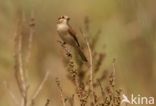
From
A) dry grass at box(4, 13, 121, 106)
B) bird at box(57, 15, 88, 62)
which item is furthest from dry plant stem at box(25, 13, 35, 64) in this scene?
bird at box(57, 15, 88, 62)

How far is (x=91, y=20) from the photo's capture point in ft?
7.54

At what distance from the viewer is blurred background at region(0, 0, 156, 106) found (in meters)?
2.25

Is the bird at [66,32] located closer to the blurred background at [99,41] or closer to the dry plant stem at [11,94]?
the blurred background at [99,41]

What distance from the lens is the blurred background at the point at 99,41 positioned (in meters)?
2.25

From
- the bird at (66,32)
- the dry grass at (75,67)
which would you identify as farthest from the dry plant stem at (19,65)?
the bird at (66,32)

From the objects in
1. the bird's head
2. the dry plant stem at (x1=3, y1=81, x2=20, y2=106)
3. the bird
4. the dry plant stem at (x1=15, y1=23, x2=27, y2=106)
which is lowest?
the dry plant stem at (x1=3, y1=81, x2=20, y2=106)

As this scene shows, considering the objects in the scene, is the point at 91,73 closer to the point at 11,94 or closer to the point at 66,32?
the point at 66,32

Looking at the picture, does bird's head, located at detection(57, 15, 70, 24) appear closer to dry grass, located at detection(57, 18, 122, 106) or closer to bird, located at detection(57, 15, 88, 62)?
bird, located at detection(57, 15, 88, 62)

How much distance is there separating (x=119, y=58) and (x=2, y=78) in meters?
0.53

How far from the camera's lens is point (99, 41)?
2.28 meters

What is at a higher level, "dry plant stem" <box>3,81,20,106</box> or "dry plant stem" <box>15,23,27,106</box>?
"dry plant stem" <box>15,23,27,106</box>

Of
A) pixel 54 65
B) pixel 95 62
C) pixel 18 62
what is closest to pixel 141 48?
pixel 95 62

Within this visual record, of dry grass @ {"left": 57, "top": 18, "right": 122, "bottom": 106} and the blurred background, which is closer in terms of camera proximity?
dry grass @ {"left": 57, "top": 18, "right": 122, "bottom": 106}

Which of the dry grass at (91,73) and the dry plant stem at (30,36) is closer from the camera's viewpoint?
the dry grass at (91,73)
